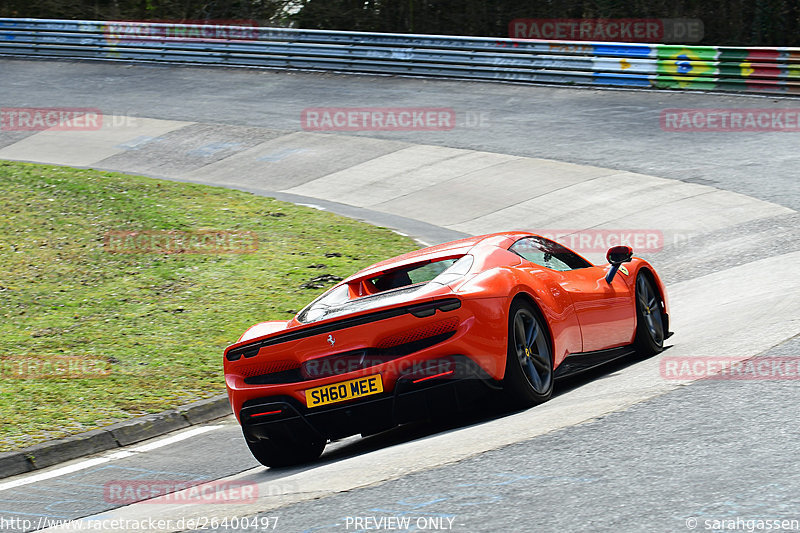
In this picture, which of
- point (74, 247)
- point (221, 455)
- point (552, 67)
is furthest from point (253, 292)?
point (552, 67)

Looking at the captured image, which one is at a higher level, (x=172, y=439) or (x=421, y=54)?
(x=421, y=54)

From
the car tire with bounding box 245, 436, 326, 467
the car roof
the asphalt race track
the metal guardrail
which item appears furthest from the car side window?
the metal guardrail

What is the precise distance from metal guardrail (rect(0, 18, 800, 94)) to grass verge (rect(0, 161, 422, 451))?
955cm

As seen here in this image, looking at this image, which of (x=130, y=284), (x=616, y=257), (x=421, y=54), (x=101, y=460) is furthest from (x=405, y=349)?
(x=421, y=54)

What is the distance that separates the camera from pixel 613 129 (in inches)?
798

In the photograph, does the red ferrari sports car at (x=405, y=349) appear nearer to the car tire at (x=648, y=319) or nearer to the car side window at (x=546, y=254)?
the car side window at (x=546, y=254)

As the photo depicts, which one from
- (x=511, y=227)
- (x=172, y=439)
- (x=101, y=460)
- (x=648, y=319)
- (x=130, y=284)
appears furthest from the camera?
(x=511, y=227)

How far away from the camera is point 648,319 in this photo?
8.58 meters

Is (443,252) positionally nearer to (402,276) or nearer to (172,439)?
(402,276)

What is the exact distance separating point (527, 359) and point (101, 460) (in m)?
3.17

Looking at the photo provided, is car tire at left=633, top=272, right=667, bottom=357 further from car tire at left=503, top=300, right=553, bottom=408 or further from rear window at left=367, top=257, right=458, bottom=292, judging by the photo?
rear window at left=367, top=257, right=458, bottom=292

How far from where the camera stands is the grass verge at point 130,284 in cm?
902

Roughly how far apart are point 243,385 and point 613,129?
14.8 meters

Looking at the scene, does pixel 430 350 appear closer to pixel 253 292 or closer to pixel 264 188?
pixel 253 292
